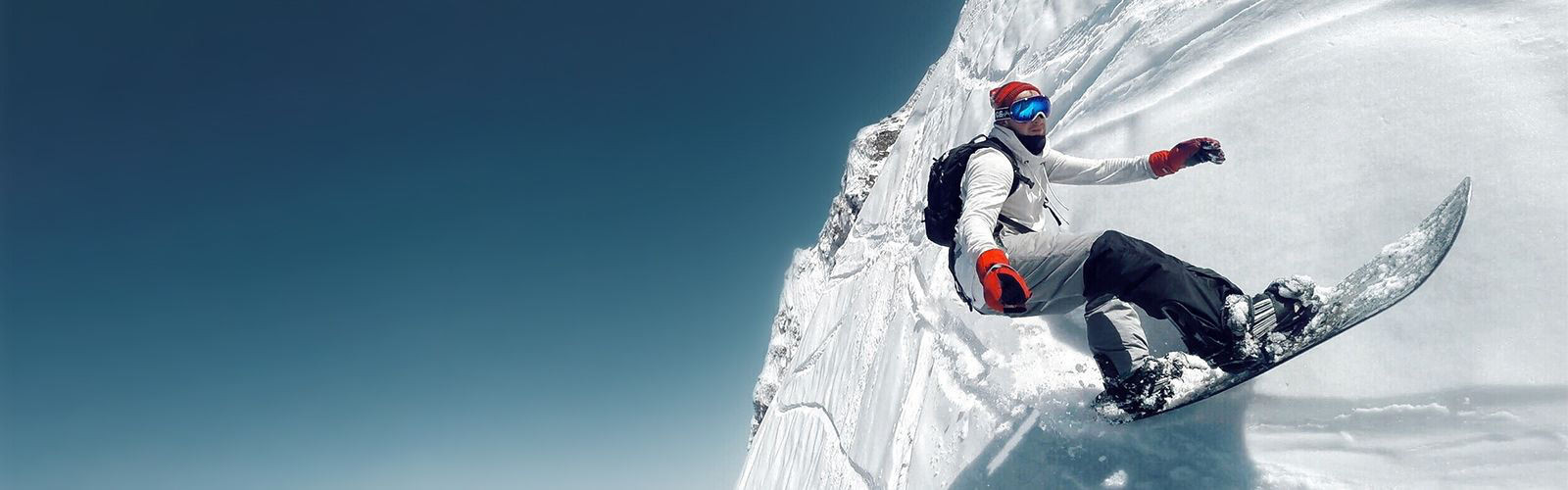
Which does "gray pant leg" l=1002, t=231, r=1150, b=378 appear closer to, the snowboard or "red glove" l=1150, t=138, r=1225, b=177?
the snowboard

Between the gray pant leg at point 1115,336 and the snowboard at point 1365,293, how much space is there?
249mm

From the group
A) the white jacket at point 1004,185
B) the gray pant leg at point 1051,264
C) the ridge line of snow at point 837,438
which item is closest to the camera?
the white jacket at point 1004,185

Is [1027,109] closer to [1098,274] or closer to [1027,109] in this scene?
[1027,109]

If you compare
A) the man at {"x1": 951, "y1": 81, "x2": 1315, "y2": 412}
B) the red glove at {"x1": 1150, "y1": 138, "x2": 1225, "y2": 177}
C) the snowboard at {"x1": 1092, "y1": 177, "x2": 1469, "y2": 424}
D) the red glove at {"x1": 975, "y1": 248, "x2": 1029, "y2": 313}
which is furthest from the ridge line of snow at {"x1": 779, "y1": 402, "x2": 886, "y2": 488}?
the red glove at {"x1": 975, "y1": 248, "x2": 1029, "y2": 313}

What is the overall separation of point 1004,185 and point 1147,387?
0.96 metres

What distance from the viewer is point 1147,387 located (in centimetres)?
282

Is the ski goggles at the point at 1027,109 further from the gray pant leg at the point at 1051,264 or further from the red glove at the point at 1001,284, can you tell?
the red glove at the point at 1001,284

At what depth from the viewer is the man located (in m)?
2.52

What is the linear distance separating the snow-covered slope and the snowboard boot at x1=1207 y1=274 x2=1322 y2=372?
0.48 m

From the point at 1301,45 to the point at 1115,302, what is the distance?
212cm

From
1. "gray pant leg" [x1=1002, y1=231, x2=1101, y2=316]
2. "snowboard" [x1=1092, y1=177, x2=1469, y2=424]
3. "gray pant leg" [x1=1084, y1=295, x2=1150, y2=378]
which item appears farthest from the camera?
"gray pant leg" [x1=1084, y1=295, x2=1150, y2=378]

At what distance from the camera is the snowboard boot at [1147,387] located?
9.01 ft

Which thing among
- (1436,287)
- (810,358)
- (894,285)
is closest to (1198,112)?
(1436,287)

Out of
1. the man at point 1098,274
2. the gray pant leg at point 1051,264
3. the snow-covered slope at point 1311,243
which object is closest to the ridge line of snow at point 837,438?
the snow-covered slope at point 1311,243
